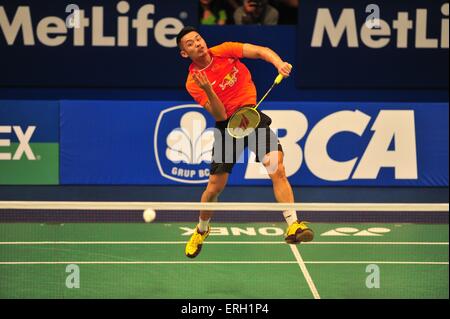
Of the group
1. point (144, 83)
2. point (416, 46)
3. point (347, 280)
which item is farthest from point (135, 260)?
point (416, 46)

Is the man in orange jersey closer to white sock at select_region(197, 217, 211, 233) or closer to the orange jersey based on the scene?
the orange jersey

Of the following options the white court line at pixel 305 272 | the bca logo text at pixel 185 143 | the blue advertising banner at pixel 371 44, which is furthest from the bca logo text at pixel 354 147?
the white court line at pixel 305 272

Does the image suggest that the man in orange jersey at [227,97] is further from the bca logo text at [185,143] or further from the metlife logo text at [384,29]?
the metlife logo text at [384,29]

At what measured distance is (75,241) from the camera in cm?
826

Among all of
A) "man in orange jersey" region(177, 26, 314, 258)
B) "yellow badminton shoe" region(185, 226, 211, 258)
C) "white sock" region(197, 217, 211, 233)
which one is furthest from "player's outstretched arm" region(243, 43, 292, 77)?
"yellow badminton shoe" region(185, 226, 211, 258)

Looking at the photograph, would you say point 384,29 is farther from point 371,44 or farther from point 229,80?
point 229,80

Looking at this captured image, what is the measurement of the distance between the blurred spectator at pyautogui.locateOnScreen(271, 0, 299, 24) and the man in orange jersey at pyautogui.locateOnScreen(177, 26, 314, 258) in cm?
303

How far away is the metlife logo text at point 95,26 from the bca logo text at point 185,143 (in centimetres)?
79

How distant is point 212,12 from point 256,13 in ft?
1.97

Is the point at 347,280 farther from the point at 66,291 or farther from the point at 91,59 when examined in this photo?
the point at 91,59

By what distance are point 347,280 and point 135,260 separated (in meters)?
1.92

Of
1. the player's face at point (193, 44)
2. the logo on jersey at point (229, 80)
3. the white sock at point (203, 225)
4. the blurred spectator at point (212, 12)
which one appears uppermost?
the blurred spectator at point (212, 12)

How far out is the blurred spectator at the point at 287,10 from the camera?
9398 mm
